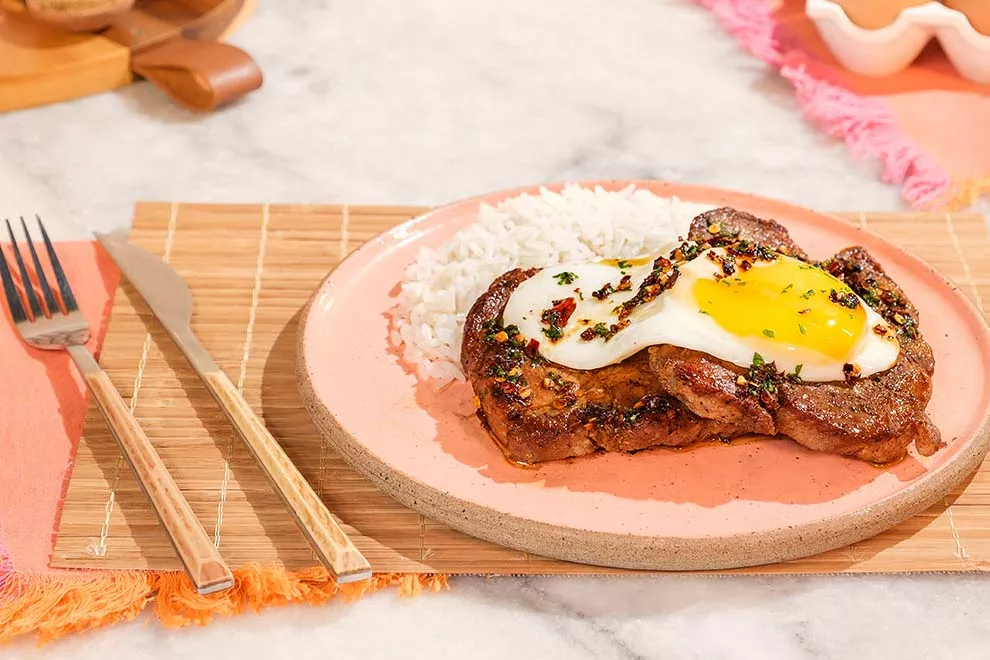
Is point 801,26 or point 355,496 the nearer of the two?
point 355,496

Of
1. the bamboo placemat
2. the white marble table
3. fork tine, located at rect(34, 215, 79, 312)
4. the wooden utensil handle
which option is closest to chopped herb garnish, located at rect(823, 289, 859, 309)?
the bamboo placemat

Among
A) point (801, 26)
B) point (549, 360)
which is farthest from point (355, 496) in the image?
point (801, 26)

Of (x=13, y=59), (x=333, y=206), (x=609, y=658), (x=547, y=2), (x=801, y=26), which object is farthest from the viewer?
(x=547, y=2)

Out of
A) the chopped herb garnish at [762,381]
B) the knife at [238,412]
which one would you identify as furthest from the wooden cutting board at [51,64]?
the chopped herb garnish at [762,381]

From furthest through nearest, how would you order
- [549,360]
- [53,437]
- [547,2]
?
[547,2] < [53,437] < [549,360]

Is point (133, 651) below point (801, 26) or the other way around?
below

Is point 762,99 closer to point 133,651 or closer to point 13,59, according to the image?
point 13,59

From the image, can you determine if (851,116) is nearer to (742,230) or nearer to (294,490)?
(742,230)

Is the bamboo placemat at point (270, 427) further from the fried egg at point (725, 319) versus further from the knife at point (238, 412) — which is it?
the fried egg at point (725, 319)
